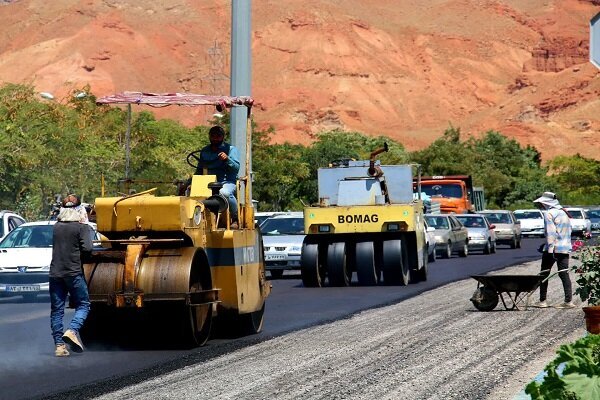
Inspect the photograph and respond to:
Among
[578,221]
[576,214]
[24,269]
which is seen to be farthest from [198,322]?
[576,214]

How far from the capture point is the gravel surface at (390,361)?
452 inches

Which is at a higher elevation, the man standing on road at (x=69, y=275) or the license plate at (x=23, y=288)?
the license plate at (x=23, y=288)

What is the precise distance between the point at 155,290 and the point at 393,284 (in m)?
14.1

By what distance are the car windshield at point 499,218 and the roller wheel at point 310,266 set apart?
26673 mm

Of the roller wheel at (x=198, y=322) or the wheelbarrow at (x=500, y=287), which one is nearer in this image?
the roller wheel at (x=198, y=322)

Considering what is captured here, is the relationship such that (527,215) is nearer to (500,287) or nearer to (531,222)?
(531,222)

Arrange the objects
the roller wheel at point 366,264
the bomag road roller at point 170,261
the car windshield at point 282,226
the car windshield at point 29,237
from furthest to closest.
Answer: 1. the car windshield at point 282,226
2. the roller wheel at point 366,264
3. the car windshield at point 29,237
4. the bomag road roller at point 170,261

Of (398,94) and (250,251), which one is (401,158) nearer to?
(398,94)

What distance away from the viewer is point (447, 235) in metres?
43.8

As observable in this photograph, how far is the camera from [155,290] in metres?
15.0

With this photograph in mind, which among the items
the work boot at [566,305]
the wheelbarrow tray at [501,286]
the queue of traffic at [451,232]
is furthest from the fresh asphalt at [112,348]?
the work boot at [566,305]

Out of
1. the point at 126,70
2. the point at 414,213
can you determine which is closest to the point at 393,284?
the point at 414,213

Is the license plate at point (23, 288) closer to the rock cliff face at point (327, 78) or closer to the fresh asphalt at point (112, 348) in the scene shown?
the fresh asphalt at point (112, 348)

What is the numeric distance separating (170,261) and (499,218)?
134ft
